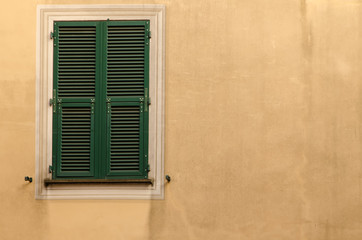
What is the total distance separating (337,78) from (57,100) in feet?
9.76

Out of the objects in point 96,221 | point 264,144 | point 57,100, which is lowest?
point 96,221

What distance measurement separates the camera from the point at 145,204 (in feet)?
22.8

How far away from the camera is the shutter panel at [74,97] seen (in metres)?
7.03

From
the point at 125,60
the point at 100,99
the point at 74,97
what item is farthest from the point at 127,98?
the point at 74,97

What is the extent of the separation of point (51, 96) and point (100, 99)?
1.72 ft

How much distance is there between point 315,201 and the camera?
22.7 feet

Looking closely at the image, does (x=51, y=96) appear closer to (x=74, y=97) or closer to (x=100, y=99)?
(x=74, y=97)

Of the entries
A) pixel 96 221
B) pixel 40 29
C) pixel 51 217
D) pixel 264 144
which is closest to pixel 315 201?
pixel 264 144

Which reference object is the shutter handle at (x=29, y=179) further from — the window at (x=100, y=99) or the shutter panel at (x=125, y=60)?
the shutter panel at (x=125, y=60)

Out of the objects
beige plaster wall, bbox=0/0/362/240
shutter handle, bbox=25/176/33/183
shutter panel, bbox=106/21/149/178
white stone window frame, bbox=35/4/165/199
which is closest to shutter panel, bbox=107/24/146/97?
shutter panel, bbox=106/21/149/178

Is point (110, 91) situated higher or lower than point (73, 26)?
lower

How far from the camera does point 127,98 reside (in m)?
7.05

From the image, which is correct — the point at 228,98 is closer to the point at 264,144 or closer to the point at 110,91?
the point at 264,144

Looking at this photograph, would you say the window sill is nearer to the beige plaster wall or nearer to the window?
the window
